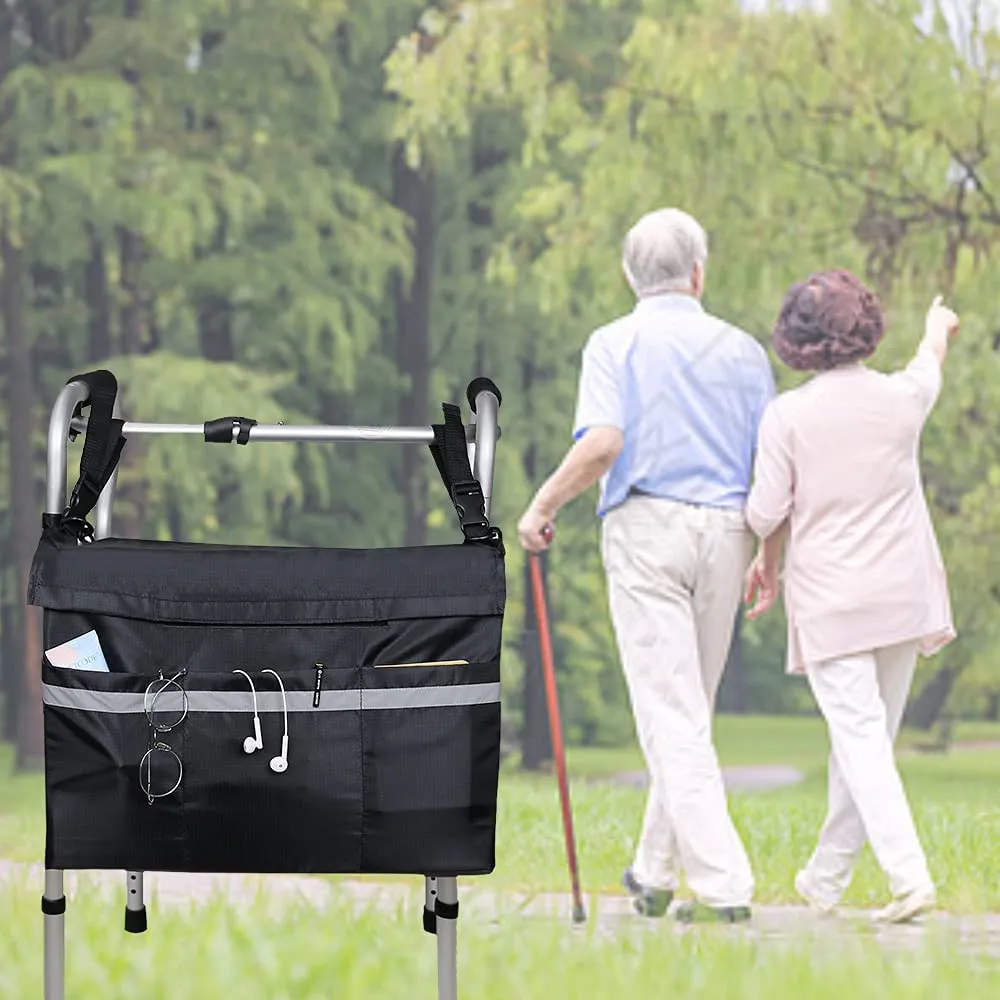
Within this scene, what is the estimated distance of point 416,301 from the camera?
1004 cm

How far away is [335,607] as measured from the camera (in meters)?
2.64

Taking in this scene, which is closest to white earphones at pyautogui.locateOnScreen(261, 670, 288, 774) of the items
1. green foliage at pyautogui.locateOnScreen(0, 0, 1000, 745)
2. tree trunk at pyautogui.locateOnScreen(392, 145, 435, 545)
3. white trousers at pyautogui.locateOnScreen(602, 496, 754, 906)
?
white trousers at pyautogui.locateOnScreen(602, 496, 754, 906)

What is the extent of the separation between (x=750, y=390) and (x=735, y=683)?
738cm

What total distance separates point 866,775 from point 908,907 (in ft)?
1.00

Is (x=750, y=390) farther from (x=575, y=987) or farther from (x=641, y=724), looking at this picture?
(x=575, y=987)

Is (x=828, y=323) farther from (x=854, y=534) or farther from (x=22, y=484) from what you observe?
(x=22, y=484)

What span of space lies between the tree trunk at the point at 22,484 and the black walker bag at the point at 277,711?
6729mm

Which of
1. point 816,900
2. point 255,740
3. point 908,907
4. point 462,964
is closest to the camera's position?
point 255,740

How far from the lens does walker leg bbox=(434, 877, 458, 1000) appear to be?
2756 mm

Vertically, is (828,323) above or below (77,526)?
above

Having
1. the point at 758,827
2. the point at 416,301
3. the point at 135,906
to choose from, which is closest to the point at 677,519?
the point at 135,906

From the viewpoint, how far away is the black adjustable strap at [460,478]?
2682mm

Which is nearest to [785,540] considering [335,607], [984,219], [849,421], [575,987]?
[849,421]

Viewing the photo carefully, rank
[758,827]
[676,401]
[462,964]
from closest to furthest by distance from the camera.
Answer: [462,964] < [676,401] < [758,827]
